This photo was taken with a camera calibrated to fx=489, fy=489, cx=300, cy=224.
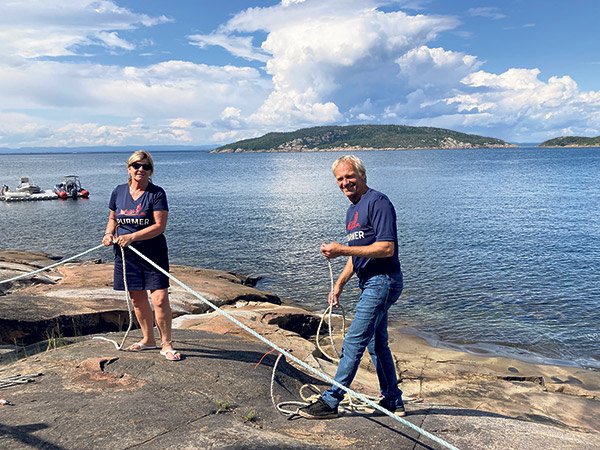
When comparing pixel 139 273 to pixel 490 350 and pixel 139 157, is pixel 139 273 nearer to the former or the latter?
pixel 139 157

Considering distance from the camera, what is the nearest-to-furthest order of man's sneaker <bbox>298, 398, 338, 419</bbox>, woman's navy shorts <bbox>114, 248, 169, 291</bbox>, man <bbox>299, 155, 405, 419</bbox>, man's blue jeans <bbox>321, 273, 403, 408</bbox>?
man <bbox>299, 155, 405, 419</bbox>, man's blue jeans <bbox>321, 273, 403, 408</bbox>, man's sneaker <bbox>298, 398, 338, 419</bbox>, woman's navy shorts <bbox>114, 248, 169, 291</bbox>

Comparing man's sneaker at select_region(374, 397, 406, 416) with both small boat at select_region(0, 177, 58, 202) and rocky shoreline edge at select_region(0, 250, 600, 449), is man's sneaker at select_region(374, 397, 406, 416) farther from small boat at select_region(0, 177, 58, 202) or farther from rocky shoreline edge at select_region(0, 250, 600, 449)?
small boat at select_region(0, 177, 58, 202)

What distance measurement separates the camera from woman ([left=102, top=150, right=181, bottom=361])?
20.6 ft

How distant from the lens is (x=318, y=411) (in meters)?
5.40

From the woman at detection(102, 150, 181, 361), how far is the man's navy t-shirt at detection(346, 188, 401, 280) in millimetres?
2504

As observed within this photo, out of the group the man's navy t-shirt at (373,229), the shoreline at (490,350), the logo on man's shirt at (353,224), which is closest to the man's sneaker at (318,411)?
the man's navy t-shirt at (373,229)

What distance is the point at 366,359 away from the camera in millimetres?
11531

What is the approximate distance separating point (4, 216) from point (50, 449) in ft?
161

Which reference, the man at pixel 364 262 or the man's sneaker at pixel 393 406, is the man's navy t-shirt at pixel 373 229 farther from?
the man's sneaker at pixel 393 406

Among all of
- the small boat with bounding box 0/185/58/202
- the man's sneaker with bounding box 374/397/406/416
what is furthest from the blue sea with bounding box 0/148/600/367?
the man's sneaker with bounding box 374/397/406/416

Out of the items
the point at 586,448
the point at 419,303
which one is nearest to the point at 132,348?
the point at 586,448

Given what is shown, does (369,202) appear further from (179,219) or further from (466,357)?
(179,219)

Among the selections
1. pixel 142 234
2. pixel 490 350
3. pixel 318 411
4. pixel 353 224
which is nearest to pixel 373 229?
pixel 353 224

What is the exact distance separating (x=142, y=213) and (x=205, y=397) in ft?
8.04
